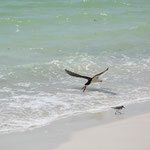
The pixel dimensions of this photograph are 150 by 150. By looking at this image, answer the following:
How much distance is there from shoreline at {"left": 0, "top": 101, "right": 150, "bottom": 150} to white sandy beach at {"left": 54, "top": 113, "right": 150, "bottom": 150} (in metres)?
0.13

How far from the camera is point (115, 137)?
289 inches

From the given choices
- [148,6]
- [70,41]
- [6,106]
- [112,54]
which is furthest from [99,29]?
[6,106]

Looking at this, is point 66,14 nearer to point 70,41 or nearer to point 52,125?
point 70,41

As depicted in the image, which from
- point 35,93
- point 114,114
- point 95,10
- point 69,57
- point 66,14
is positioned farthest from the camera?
point 95,10

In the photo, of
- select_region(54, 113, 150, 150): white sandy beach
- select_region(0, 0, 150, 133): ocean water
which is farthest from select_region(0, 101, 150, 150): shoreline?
select_region(0, 0, 150, 133): ocean water

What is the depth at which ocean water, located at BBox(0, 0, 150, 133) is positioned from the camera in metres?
9.07

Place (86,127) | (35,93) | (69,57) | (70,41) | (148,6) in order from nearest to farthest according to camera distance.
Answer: (86,127) → (35,93) → (69,57) → (70,41) → (148,6)

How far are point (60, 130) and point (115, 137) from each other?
91 cm

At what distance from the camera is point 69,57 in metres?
13.3

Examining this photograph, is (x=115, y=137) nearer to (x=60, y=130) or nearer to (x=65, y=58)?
(x=60, y=130)

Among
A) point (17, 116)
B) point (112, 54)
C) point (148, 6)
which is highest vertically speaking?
point (17, 116)

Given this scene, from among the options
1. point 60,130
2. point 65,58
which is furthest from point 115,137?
point 65,58

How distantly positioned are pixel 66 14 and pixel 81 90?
426 inches

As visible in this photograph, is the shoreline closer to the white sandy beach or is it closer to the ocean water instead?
the white sandy beach
